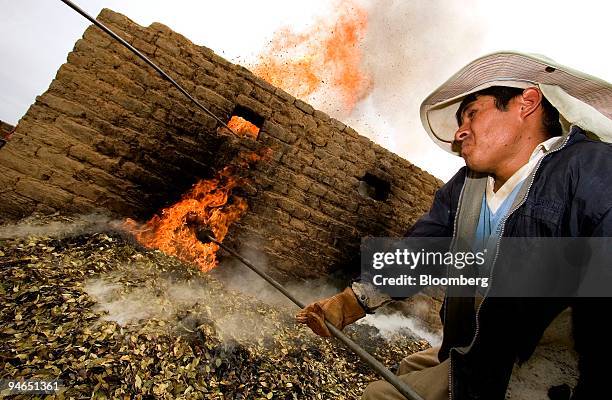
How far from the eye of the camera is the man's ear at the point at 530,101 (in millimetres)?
1705

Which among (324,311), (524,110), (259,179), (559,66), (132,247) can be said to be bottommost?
(132,247)

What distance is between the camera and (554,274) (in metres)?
1.37

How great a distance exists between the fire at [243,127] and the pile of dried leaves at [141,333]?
216 cm

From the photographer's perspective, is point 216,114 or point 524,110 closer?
point 524,110

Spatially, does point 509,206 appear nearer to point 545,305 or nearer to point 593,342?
point 545,305

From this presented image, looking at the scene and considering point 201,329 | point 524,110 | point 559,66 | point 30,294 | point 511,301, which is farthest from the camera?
point 201,329

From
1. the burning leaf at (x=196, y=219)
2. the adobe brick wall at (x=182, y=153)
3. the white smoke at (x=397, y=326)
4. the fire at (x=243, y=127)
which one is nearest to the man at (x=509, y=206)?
the burning leaf at (x=196, y=219)

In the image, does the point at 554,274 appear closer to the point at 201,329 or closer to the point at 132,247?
the point at 201,329

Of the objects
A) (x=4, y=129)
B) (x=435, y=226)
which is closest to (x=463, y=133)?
(x=435, y=226)

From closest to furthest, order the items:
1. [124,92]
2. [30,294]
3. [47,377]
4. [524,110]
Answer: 1. [524,110]
2. [47,377]
3. [30,294]
4. [124,92]

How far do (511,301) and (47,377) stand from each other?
9.67 ft

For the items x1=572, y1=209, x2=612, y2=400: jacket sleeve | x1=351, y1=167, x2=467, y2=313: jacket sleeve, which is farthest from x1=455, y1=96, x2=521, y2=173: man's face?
x1=572, y1=209, x2=612, y2=400: jacket sleeve

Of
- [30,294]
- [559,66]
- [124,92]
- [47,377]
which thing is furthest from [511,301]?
[124,92]

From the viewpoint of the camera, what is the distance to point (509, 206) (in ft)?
5.53
